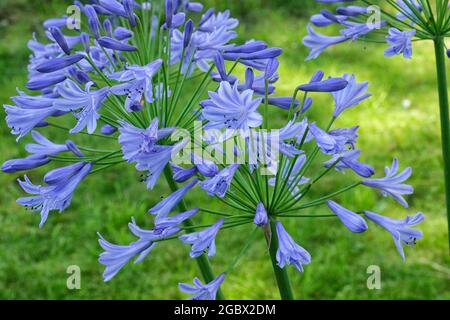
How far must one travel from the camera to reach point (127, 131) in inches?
71.2

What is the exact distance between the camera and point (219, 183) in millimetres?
1799

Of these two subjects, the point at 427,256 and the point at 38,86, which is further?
the point at 427,256

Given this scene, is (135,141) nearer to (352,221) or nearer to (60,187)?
(60,187)

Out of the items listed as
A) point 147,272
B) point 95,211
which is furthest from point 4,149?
point 147,272

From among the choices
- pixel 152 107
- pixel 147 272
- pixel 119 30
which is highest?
pixel 119 30

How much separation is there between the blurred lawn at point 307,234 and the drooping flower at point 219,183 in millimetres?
2160

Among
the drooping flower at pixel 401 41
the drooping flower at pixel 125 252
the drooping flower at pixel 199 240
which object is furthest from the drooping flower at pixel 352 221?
the drooping flower at pixel 401 41

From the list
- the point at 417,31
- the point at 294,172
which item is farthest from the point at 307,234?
the point at 294,172

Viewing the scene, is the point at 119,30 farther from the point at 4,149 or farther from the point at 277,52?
the point at 4,149

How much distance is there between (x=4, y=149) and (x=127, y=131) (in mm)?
3756

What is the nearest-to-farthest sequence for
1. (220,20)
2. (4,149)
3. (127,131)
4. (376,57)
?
(127,131), (220,20), (4,149), (376,57)

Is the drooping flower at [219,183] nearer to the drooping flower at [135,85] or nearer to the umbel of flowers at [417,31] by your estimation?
the drooping flower at [135,85]

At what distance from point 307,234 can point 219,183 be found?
2.58 m

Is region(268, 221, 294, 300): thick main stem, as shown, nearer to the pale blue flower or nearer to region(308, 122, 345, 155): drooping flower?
region(308, 122, 345, 155): drooping flower
